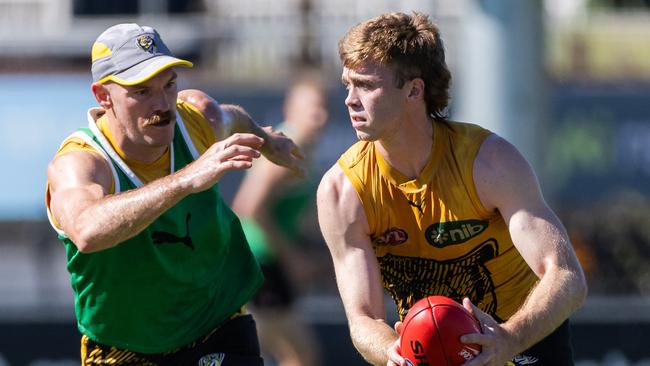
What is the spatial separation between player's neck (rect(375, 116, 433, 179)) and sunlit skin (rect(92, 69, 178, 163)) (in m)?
0.86

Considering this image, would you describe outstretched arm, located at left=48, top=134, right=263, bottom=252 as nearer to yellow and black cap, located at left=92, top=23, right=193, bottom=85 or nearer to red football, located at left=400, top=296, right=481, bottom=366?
yellow and black cap, located at left=92, top=23, right=193, bottom=85

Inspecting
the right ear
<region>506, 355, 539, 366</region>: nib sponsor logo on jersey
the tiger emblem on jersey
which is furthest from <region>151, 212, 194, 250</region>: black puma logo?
<region>506, 355, 539, 366</region>: nib sponsor logo on jersey

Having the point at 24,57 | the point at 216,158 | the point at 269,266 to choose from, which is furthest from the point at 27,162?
the point at 216,158

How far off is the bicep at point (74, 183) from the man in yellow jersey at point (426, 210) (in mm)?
878

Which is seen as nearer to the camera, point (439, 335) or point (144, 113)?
point (439, 335)

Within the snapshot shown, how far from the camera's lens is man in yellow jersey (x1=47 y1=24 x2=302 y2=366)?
5234 millimetres

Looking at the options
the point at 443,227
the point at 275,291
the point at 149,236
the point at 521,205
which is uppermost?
the point at 521,205

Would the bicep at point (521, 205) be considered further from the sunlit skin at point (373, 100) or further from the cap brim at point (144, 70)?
the cap brim at point (144, 70)

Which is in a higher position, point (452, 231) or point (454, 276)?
point (452, 231)

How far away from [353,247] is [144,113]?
1000mm

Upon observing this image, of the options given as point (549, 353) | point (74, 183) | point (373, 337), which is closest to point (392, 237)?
point (373, 337)

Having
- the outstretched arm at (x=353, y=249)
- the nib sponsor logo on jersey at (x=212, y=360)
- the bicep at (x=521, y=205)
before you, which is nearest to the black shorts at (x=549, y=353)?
the bicep at (x=521, y=205)

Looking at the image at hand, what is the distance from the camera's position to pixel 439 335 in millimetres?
4516

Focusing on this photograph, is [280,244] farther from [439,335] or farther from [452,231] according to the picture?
[439,335]
